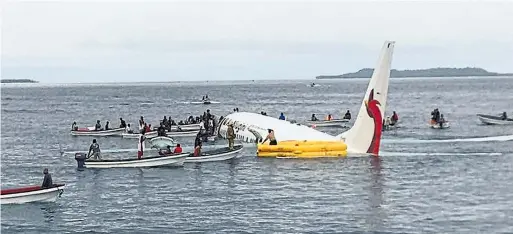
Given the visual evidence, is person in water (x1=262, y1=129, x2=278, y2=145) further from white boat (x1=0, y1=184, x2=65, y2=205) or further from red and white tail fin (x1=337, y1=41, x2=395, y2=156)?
white boat (x1=0, y1=184, x2=65, y2=205)

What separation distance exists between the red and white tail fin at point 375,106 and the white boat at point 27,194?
726 inches

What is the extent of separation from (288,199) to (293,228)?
591cm

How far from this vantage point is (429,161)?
45.5 m

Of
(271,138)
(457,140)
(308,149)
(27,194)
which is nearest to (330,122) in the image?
(457,140)

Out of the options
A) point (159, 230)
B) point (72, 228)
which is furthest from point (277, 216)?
point (72, 228)

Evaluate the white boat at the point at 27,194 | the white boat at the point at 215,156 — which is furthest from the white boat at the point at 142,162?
the white boat at the point at 27,194

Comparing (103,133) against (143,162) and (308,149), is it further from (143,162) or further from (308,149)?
(308,149)

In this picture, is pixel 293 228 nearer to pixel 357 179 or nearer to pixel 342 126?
pixel 357 179

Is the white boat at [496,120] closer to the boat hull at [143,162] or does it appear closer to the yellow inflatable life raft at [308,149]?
the yellow inflatable life raft at [308,149]

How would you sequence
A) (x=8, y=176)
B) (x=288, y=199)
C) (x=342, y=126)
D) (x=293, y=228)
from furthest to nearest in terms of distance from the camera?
(x=342, y=126) < (x=8, y=176) < (x=288, y=199) < (x=293, y=228)

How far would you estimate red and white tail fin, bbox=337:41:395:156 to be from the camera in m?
42.8

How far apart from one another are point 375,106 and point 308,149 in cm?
507

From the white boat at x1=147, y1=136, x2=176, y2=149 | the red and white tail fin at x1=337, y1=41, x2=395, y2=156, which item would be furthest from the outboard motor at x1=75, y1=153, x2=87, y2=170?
the red and white tail fin at x1=337, y1=41, x2=395, y2=156

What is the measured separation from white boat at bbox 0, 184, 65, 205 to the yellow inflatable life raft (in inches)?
669
